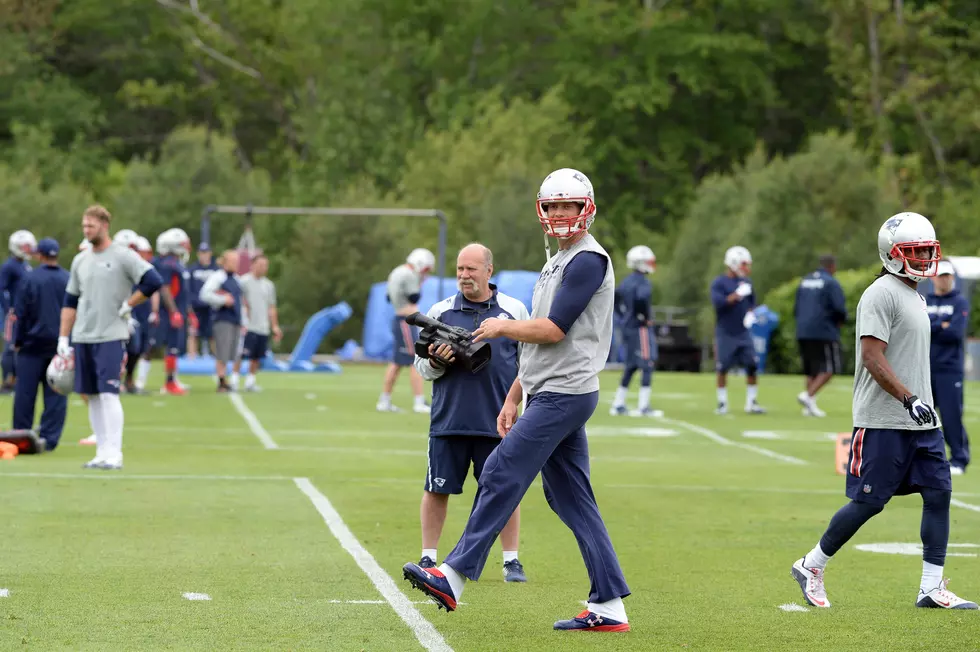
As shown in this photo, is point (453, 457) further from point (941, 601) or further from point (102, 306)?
point (102, 306)

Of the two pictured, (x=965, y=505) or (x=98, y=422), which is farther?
(x=98, y=422)

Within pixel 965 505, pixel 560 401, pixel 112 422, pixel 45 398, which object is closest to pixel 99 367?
pixel 112 422

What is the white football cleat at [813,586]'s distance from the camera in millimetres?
8844

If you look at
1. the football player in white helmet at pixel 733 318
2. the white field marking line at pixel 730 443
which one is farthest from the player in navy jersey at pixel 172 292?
the football player in white helmet at pixel 733 318

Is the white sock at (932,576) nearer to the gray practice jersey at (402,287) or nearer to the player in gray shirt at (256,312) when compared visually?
the gray practice jersey at (402,287)

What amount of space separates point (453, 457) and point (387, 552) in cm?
131

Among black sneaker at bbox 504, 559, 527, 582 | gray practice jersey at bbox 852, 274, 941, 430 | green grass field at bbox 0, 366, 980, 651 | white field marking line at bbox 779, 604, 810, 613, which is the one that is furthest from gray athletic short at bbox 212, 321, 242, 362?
gray practice jersey at bbox 852, 274, 941, 430

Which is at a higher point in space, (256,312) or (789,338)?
(256,312)

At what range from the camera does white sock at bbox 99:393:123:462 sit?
47.0ft

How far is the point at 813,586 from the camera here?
29.0 feet

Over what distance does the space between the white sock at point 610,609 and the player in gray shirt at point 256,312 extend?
1968 cm

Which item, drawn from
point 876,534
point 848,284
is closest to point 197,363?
point 848,284

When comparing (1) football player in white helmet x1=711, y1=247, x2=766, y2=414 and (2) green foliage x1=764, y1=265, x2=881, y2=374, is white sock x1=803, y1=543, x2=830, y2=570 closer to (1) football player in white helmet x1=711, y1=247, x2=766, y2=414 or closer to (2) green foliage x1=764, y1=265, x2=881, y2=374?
(1) football player in white helmet x1=711, y1=247, x2=766, y2=414

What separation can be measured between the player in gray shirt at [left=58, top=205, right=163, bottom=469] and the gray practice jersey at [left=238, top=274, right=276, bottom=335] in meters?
13.1
